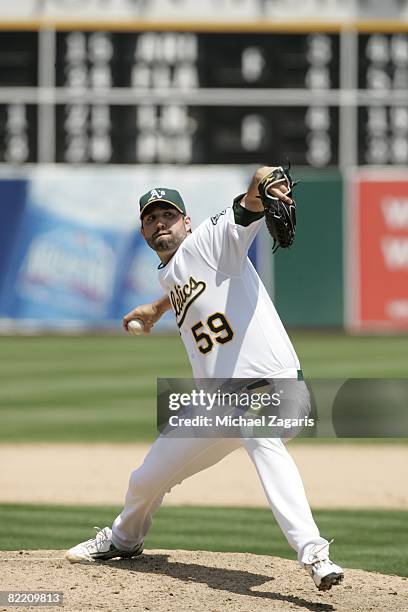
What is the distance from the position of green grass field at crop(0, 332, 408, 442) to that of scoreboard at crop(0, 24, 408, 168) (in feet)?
10.4

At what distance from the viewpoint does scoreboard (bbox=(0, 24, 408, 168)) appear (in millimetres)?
20078

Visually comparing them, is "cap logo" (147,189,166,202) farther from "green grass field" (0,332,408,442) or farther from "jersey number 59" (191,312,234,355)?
"green grass field" (0,332,408,442)

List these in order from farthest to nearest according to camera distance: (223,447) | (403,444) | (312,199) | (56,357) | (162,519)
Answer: (312,199) → (56,357) → (403,444) → (162,519) → (223,447)

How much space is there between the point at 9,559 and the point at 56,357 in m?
10.5

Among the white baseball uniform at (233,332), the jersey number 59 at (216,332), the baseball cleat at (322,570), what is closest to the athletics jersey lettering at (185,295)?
the white baseball uniform at (233,332)

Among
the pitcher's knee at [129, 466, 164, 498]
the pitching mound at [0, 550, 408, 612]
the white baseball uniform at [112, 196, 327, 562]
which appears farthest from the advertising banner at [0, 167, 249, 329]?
the white baseball uniform at [112, 196, 327, 562]

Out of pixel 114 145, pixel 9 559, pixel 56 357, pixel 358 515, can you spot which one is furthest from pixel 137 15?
pixel 9 559

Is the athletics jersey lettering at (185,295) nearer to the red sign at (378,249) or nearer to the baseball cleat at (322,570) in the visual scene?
the baseball cleat at (322,570)

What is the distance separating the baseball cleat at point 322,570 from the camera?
468 cm

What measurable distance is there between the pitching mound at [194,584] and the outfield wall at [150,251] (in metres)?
13.1

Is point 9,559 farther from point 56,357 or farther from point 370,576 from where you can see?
point 56,357

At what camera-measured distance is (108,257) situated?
18.9 metres

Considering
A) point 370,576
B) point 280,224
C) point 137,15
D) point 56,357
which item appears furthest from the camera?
point 137,15

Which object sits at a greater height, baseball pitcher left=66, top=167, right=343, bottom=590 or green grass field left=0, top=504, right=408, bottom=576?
baseball pitcher left=66, top=167, right=343, bottom=590
